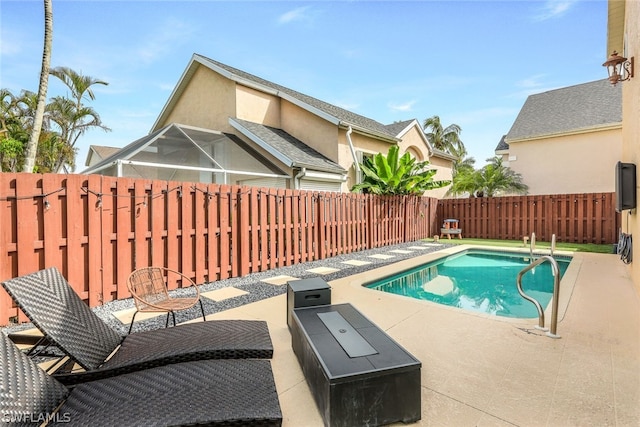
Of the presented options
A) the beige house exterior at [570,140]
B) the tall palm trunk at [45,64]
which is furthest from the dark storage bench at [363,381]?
the beige house exterior at [570,140]

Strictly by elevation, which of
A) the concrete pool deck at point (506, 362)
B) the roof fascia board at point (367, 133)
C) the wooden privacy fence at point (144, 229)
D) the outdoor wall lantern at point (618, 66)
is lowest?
the concrete pool deck at point (506, 362)

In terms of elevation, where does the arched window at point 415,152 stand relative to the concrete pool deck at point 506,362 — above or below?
above

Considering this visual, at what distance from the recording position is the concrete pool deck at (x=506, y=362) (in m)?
2.59

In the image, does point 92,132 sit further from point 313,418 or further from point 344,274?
point 313,418

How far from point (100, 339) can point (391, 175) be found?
1252 centimetres

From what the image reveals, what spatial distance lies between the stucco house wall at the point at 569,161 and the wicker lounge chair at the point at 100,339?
24.7 meters

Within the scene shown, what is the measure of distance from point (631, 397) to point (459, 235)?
1456 cm

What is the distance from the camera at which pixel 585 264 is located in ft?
30.5

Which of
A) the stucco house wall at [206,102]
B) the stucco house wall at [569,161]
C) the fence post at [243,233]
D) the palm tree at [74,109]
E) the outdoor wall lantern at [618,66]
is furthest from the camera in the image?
the palm tree at [74,109]

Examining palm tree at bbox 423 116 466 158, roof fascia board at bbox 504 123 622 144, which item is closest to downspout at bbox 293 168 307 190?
roof fascia board at bbox 504 123 622 144

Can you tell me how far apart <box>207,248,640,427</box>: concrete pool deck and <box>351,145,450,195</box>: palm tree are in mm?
8875

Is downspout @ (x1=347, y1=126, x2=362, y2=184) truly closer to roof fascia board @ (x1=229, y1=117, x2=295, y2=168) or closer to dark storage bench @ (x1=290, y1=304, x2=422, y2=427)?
roof fascia board @ (x1=229, y1=117, x2=295, y2=168)

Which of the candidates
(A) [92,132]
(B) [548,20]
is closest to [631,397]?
(B) [548,20]

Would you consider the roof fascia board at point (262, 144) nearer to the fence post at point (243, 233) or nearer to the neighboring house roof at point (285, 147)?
the neighboring house roof at point (285, 147)
